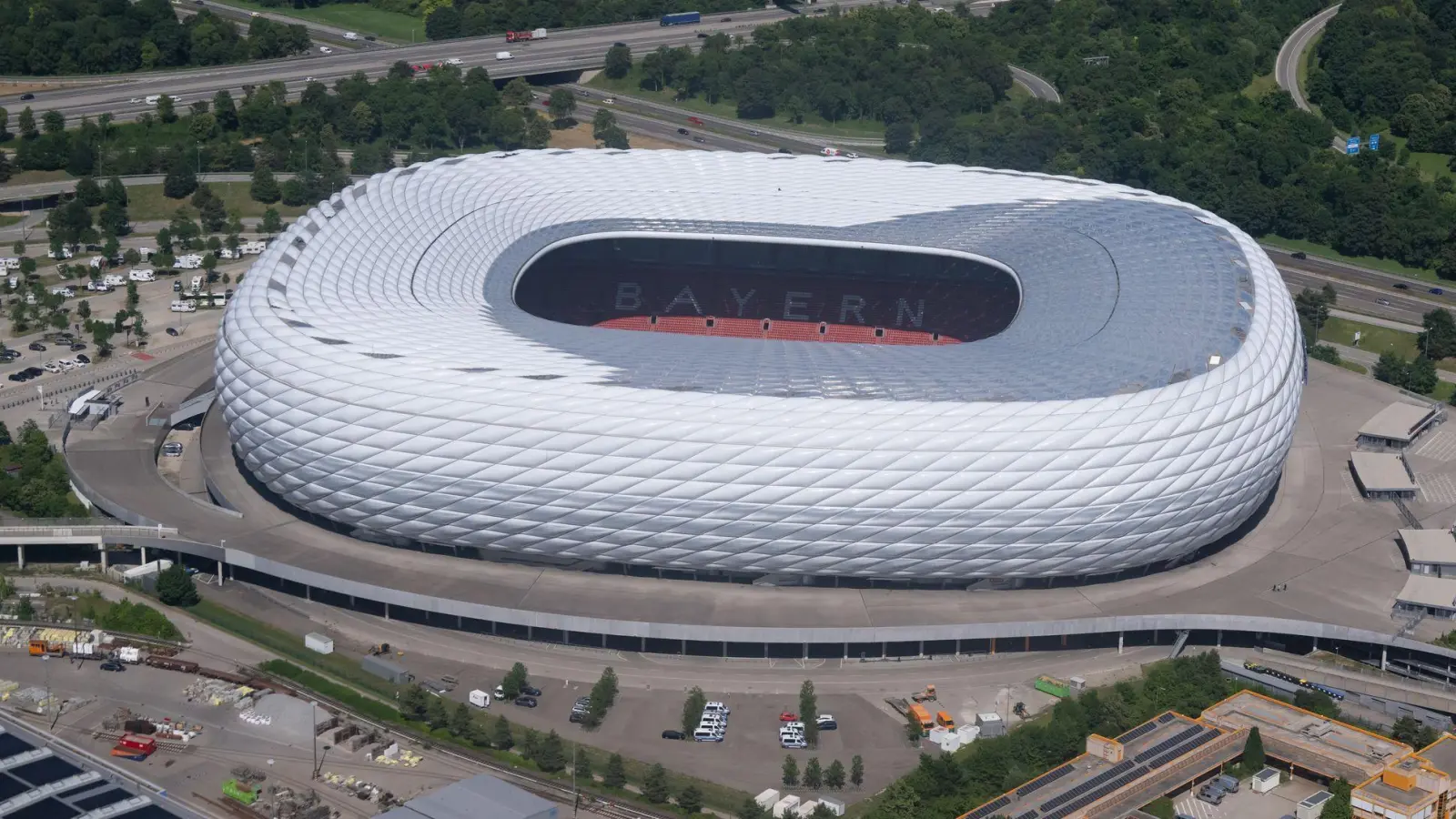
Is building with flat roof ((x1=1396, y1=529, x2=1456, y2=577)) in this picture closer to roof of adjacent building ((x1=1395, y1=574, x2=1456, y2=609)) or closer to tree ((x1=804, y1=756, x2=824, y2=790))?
roof of adjacent building ((x1=1395, y1=574, x2=1456, y2=609))

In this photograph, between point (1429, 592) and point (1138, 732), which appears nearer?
point (1138, 732)

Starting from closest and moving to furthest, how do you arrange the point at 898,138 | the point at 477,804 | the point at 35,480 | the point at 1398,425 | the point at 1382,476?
the point at 477,804, the point at 35,480, the point at 1382,476, the point at 1398,425, the point at 898,138

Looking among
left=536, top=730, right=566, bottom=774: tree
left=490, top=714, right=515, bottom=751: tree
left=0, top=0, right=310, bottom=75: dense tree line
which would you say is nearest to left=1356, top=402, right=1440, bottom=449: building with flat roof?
left=536, top=730, right=566, bottom=774: tree

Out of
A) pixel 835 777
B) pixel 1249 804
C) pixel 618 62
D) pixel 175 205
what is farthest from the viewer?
pixel 618 62

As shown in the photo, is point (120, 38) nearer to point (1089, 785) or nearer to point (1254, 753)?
point (1089, 785)

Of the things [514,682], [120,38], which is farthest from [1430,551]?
[120,38]

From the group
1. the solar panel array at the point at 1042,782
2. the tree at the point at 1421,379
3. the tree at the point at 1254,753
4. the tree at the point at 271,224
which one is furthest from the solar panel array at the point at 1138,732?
the tree at the point at 271,224

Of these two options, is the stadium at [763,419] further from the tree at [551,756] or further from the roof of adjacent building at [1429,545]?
the tree at [551,756]
